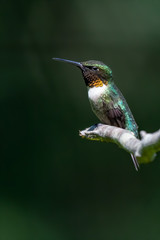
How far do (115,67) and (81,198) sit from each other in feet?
6.83

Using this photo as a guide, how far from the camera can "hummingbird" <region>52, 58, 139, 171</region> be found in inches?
132

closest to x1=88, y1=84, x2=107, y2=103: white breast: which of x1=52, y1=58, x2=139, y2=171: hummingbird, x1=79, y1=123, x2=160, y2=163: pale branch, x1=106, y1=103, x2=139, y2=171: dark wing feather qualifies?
x1=52, y1=58, x2=139, y2=171: hummingbird

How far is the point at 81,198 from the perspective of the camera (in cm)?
567

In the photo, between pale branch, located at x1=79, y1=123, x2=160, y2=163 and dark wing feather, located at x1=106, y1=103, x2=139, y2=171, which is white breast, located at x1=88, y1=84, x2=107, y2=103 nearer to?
dark wing feather, located at x1=106, y1=103, x2=139, y2=171

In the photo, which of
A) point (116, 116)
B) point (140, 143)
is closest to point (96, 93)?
point (116, 116)

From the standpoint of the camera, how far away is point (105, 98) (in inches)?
132

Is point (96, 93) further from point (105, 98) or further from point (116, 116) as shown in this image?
point (116, 116)

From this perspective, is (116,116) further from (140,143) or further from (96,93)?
(140,143)

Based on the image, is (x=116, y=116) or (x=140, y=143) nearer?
(x=140, y=143)

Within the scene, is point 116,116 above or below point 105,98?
below

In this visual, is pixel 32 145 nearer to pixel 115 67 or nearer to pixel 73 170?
pixel 73 170

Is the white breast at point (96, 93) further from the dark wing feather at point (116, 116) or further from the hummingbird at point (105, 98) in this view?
the dark wing feather at point (116, 116)

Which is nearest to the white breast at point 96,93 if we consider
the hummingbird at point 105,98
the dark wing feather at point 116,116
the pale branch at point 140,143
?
the hummingbird at point 105,98
